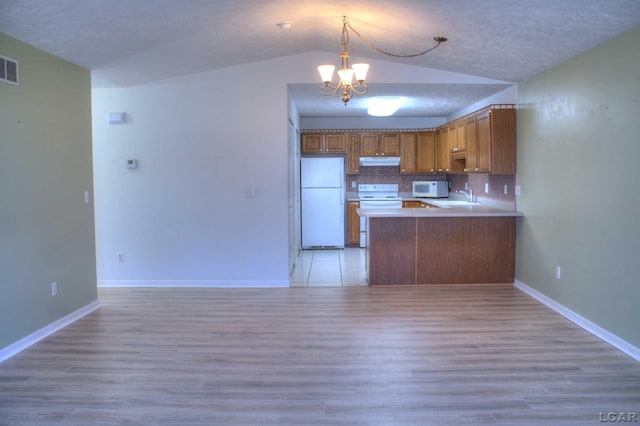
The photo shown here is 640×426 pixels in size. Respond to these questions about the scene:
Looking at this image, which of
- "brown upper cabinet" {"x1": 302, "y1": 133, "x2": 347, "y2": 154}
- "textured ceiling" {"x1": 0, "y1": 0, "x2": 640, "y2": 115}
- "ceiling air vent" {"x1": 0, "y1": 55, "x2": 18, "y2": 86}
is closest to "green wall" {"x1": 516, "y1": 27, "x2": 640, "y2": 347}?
"textured ceiling" {"x1": 0, "y1": 0, "x2": 640, "y2": 115}

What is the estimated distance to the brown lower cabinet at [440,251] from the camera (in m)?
5.32

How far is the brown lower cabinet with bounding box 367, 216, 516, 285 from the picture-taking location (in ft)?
17.5

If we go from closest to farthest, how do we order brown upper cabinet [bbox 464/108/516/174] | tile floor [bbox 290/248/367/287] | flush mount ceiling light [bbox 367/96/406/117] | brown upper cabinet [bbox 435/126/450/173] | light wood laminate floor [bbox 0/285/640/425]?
1. light wood laminate floor [bbox 0/285/640/425]
2. brown upper cabinet [bbox 464/108/516/174]
3. tile floor [bbox 290/248/367/287]
4. flush mount ceiling light [bbox 367/96/406/117]
5. brown upper cabinet [bbox 435/126/450/173]

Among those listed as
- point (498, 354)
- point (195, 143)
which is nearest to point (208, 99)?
point (195, 143)

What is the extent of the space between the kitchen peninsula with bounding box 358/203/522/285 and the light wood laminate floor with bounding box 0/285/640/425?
2.39ft

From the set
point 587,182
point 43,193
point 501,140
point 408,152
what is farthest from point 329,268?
point 43,193

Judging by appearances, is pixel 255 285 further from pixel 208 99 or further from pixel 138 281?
pixel 208 99

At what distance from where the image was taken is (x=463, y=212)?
5312mm

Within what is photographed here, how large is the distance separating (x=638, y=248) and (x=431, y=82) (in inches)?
112

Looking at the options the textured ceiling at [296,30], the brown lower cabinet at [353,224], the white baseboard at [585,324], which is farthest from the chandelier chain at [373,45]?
the brown lower cabinet at [353,224]

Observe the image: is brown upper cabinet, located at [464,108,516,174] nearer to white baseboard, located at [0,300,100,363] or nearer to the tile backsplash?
the tile backsplash

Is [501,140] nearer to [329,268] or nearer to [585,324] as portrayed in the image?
[585,324]

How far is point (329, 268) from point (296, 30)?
331cm

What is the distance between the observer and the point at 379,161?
8.31 m
